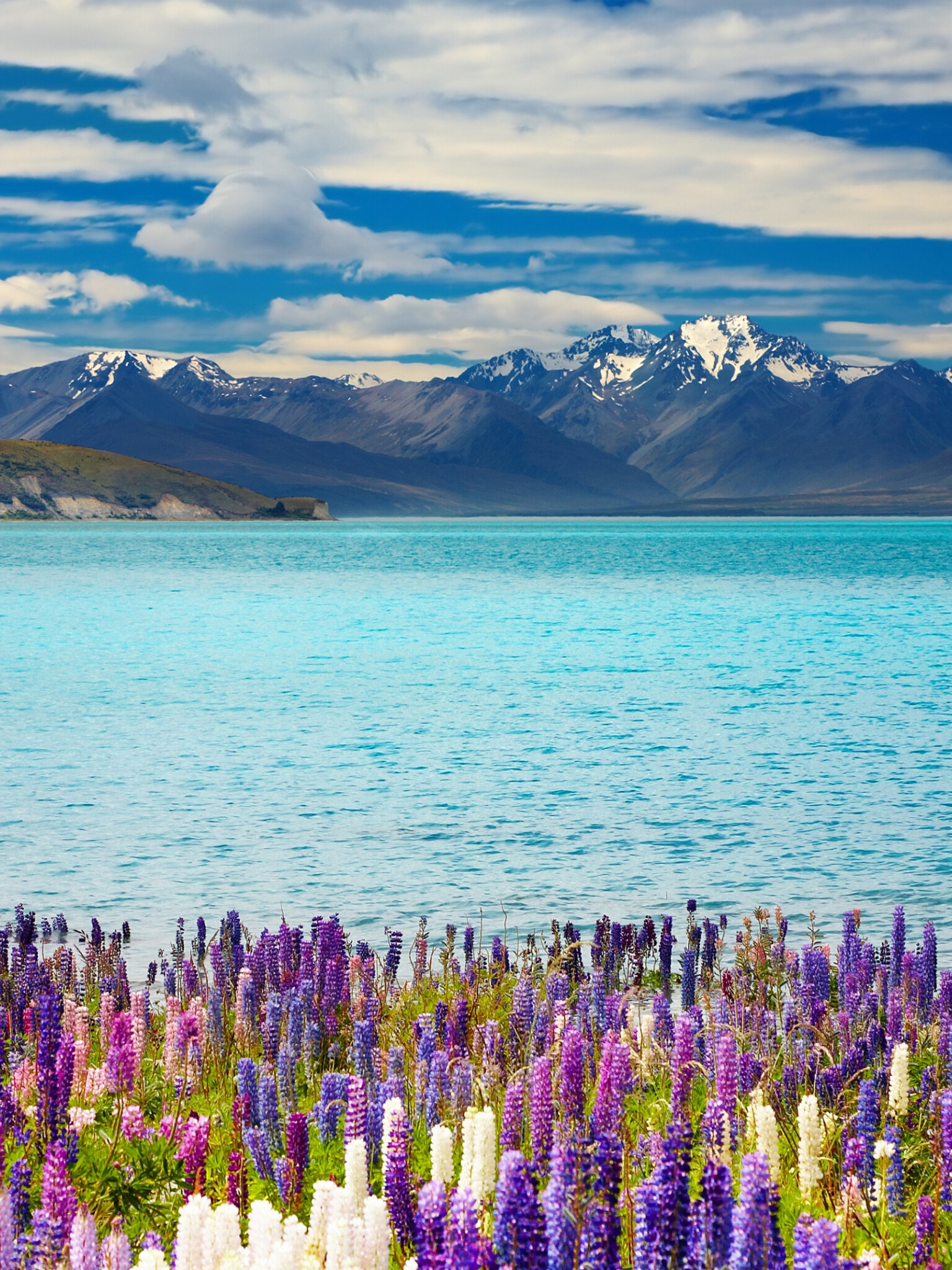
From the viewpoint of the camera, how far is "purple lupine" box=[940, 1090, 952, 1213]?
5383 mm

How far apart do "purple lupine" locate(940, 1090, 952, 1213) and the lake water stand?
33.4ft

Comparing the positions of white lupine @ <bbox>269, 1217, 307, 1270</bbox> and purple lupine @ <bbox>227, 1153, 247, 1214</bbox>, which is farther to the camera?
purple lupine @ <bbox>227, 1153, 247, 1214</bbox>

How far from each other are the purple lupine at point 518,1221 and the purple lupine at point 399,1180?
960mm

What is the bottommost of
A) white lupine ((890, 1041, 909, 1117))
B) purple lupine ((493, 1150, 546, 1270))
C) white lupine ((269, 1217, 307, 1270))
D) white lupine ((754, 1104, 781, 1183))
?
white lupine ((890, 1041, 909, 1117))

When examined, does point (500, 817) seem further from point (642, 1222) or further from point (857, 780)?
point (642, 1222)

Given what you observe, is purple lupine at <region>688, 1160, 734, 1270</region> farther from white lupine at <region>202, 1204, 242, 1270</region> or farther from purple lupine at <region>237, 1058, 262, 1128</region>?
purple lupine at <region>237, 1058, 262, 1128</region>

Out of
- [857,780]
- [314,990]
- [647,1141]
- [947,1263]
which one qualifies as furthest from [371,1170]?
[857,780]

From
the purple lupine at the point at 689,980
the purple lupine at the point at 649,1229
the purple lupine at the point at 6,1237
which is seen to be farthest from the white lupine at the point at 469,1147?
the purple lupine at the point at 689,980

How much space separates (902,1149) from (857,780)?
1843 centimetres

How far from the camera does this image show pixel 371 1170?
6.75 meters

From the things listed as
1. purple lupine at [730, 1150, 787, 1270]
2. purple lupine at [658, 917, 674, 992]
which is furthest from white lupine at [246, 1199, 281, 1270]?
purple lupine at [658, 917, 674, 992]

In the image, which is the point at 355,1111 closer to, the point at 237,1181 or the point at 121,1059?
the point at 237,1181

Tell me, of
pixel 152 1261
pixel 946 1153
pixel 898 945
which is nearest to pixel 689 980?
pixel 898 945

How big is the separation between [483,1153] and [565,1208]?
0.68m
